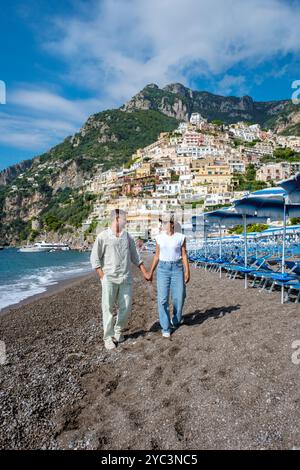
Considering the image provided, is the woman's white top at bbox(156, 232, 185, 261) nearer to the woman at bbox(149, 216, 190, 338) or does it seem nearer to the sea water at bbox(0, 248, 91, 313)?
the woman at bbox(149, 216, 190, 338)

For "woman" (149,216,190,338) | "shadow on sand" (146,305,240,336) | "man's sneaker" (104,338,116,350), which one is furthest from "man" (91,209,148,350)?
"shadow on sand" (146,305,240,336)

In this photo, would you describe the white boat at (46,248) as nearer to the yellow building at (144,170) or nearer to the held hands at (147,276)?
the yellow building at (144,170)

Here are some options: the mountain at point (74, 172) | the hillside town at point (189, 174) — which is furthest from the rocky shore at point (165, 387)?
the mountain at point (74, 172)

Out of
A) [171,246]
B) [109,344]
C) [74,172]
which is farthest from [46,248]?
[171,246]

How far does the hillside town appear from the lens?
8300cm

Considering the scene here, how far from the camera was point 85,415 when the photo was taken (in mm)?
3336

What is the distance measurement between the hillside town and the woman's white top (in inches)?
2275

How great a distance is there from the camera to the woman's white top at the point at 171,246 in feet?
16.8

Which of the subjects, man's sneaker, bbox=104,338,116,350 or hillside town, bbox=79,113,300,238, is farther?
hillside town, bbox=79,113,300,238

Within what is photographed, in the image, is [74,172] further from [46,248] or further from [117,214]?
[117,214]

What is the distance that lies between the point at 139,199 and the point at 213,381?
289 feet

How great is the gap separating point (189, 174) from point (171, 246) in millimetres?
99103

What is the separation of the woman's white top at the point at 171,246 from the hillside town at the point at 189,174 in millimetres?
57787
